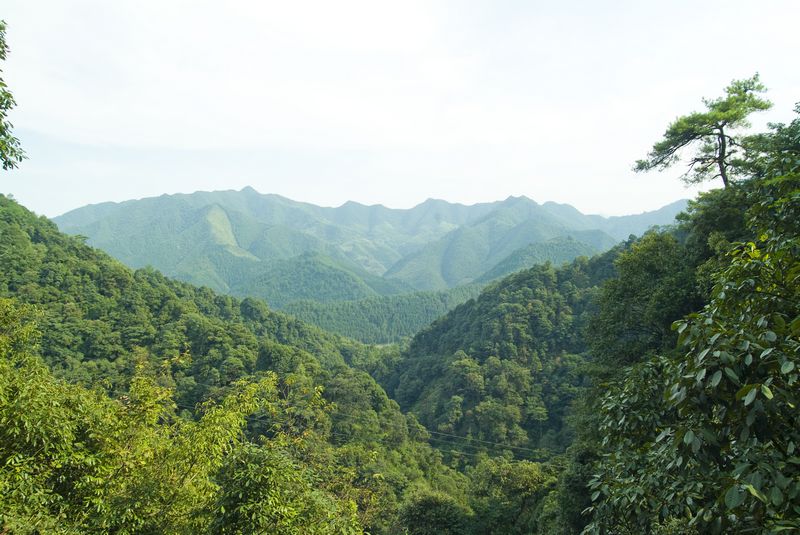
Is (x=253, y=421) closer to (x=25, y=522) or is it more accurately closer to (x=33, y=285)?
(x=33, y=285)

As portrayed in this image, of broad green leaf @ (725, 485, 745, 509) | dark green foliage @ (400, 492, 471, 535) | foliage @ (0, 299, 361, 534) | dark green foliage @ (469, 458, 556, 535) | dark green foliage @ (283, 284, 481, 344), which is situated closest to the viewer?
broad green leaf @ (725, 485, 745, 509)

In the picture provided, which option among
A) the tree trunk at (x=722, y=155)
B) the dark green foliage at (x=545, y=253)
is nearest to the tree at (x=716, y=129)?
the tree trunk at (x=722, y=155)

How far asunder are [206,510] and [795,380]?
5506 mm

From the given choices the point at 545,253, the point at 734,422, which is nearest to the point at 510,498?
the point at 734,422

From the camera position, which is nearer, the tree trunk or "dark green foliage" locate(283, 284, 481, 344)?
the tree trunk

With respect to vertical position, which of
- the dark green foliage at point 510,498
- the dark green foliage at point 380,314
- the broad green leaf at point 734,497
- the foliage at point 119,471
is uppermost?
the broad green leaf at point 734,497

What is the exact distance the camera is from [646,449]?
336 cm

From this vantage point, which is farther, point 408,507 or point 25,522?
point 408,507

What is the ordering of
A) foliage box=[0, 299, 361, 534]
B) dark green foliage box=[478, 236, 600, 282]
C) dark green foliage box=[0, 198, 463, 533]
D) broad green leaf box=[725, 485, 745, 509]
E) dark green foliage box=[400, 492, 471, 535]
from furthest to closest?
dark green foliage box=[478, 236, 600, 282]
dark green foliage box=[0, 198, 463, 533]
dark green foliage box=[400, 492, 471, 535]
foliage box=[0, 299, 361, 534]
broad green leaf box=[725, 485, 745, 509]

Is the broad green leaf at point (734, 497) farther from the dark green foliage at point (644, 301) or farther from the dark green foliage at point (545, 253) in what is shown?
the dark green foliage at point (545, 253)

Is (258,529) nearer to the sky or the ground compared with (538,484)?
nearer to the sky

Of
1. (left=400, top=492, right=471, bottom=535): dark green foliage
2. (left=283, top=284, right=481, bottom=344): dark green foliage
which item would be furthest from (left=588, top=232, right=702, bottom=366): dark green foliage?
(left=283, top=284, right=481, bottom=344): dark green foliage

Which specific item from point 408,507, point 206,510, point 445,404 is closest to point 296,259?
point 445,404

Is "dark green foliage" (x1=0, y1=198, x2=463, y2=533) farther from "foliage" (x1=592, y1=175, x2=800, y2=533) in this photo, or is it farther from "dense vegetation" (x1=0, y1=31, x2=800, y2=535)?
"foliage" (x1=592, y1=175, x2=800, y2=533)
